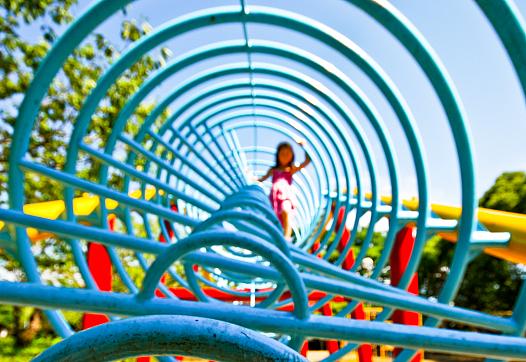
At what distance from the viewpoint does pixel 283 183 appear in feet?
19.1

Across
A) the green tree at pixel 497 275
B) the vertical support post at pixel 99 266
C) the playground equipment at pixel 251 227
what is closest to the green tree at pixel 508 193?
the green tree at pixel 497 275

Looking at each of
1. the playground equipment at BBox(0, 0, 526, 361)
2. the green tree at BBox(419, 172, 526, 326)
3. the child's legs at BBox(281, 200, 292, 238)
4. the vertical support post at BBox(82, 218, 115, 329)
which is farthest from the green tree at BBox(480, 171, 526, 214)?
the vertical support post at BBox(82, 218, 115, 329)

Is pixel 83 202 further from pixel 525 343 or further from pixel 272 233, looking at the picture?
pixel 525 343

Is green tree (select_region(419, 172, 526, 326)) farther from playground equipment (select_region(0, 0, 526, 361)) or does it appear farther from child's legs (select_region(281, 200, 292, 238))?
playground equipment (select_region(0, 0, 526, 361))

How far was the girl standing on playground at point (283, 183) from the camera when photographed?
5742mm

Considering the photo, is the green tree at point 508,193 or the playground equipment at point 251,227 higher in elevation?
the green tree at point 508,193

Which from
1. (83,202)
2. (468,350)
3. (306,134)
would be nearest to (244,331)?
(468,350)

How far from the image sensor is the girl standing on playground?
18.8ft

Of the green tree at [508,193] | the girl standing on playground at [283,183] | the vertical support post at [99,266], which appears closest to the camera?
the vertical support post at [99,266]

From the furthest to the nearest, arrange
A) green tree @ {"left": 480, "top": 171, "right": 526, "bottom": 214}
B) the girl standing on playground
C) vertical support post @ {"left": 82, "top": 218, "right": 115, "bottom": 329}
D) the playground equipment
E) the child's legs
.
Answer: green tree @ {"left": 480, "top": 171, "right": 526, "bottom": 214} → the child's legs → the girl standing on playground → vertical support post @ {"left": 82, "top": 218, "right": 115, "bottom": 329} → the playground equipment

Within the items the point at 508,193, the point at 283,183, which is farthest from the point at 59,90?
the point at 508,193

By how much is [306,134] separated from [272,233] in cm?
313

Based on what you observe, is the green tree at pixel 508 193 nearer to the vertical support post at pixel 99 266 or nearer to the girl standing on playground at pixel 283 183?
the girl standing on playground at pixel 283 183

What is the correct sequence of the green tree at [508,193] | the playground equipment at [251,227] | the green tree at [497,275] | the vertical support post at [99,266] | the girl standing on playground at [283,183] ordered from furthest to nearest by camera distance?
the green tree at [497,275] < the green tree at [508,193] < the girl standing on playground at [283,183] < the vertical support post at [99,266] < the playground equipment at [251,227]
